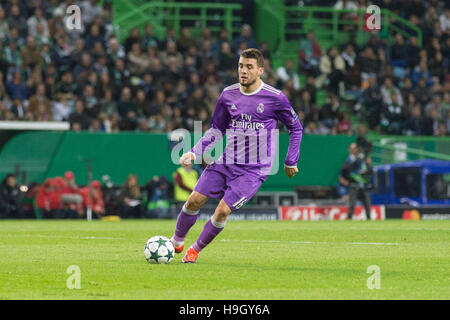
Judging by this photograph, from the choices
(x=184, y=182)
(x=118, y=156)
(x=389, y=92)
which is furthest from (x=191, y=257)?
(x=389, y=92)

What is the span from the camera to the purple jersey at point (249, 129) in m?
11.8

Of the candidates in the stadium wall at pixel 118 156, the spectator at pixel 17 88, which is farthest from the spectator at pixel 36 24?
the stadium wall at pixel 118 156

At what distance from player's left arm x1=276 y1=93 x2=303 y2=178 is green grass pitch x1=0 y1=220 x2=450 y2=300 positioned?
3.80 feet

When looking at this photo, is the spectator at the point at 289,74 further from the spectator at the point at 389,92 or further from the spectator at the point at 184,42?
the spectator at the point at 184,42

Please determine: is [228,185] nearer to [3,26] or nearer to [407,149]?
[3,26]

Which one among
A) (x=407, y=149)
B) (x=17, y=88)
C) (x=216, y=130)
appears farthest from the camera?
(x=407, y=149)

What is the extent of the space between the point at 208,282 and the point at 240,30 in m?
24.5

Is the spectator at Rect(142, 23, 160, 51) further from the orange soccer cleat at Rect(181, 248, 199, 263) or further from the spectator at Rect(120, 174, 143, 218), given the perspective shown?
the orange soccer cleat at Rect(181, 248, 199, 263)

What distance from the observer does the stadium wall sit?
25594mm

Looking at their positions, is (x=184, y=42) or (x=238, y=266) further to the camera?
(x=184, y=42)

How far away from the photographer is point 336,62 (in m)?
31.8

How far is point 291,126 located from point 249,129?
1.88 ft

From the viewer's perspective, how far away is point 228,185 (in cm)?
1169

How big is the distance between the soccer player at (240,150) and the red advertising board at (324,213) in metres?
14.3
